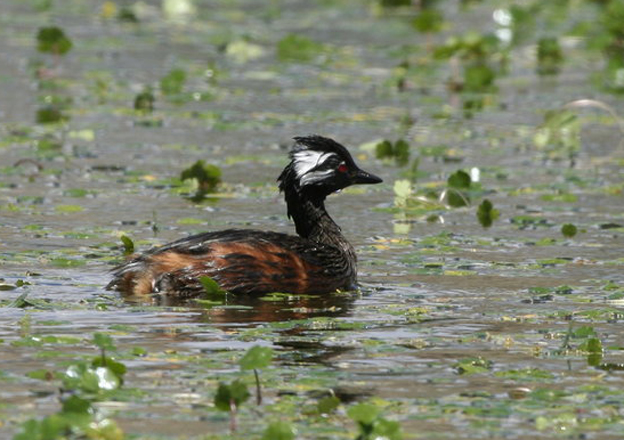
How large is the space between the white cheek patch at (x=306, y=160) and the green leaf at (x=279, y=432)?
16.9 feet

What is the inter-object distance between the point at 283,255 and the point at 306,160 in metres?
0.98

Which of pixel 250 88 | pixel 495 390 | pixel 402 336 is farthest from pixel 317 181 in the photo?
pixel 250 88

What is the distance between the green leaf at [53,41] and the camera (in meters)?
21.6

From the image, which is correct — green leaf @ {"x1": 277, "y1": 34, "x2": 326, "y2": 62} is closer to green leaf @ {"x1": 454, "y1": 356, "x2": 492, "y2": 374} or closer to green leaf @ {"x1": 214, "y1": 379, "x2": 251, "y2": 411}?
green leaf @ {"x1": 454, "y1": 356, "x2": 492, "y2": 374}

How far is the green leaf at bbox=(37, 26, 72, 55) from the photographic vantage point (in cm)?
2162

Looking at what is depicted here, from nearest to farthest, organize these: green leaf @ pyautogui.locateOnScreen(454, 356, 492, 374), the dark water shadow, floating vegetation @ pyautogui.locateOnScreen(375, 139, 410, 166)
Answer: green leaf @ pyautogui.locateOnScreen(454, 356, 492, 374) < the dark water shadow < floating vegetation @ pyautogui.locateOnScreen(375, 139, 410, 166)

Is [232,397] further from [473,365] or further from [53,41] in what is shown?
[53,41]

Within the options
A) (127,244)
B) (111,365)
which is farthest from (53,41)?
(111,365)

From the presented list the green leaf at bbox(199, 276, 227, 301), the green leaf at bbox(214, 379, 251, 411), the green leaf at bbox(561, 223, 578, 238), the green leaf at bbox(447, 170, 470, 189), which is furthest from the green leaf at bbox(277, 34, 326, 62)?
the green leaf at bbox(214, 379, 251, 411)

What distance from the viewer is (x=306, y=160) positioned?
40.5 ft

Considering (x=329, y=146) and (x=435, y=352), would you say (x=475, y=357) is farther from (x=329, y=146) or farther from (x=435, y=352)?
(x=329, y=146)

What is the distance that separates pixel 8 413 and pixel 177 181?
7893 millimetres

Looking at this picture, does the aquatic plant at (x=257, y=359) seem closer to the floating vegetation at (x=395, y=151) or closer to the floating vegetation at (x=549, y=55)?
the floating vegetation at (x=395, y=151)

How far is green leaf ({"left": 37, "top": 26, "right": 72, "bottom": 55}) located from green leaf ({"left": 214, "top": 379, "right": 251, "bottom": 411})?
14398 millimetres
